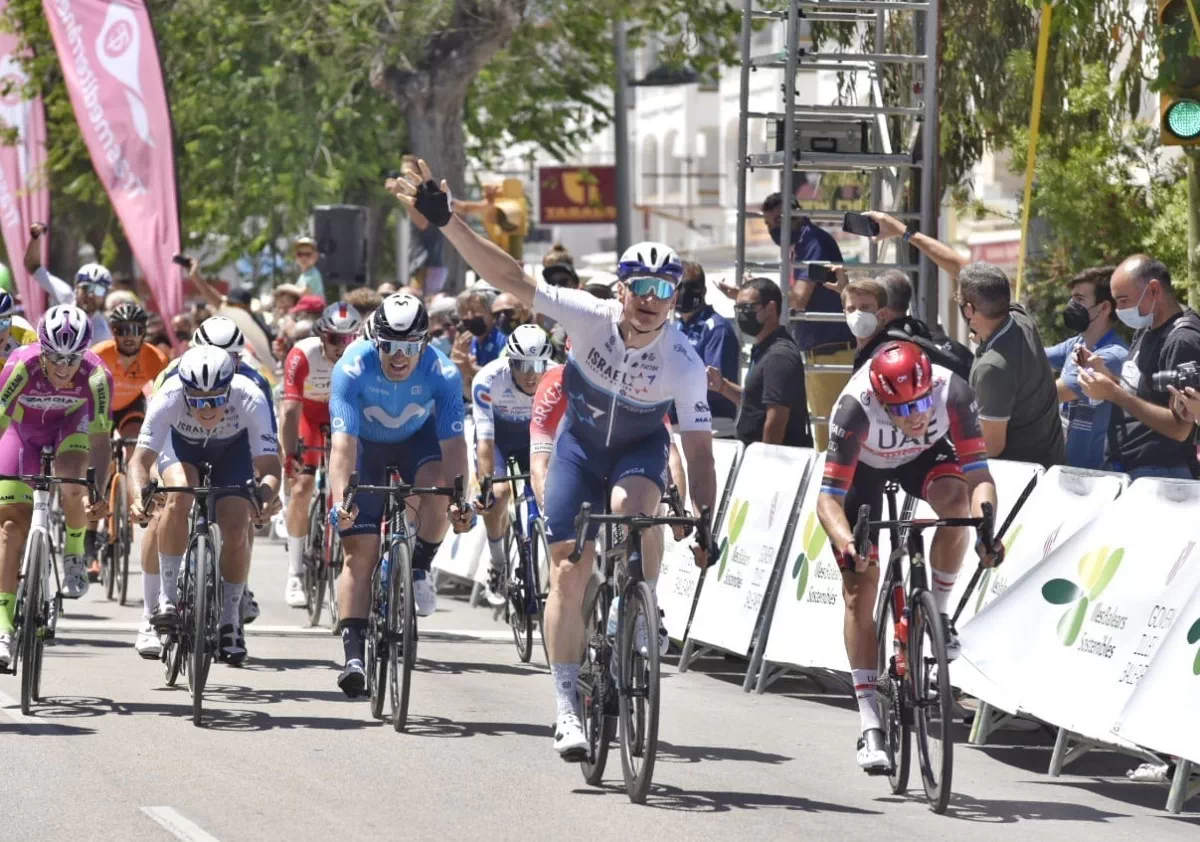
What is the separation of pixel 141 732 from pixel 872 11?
10.0 metres

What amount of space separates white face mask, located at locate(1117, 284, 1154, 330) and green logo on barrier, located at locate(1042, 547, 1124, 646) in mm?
1715

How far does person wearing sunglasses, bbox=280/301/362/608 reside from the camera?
48.5 ft

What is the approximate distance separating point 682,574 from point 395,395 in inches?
107

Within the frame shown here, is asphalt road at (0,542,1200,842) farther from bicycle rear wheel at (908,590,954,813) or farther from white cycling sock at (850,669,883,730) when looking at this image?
white cycling sock at (850,669,883,730)

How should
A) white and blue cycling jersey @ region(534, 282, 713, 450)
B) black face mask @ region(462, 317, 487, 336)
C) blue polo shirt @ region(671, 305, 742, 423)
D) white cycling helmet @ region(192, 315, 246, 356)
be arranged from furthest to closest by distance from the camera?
black face mask @ region(462, 317, 487, 336) < blue polo shirt @ region(671, 305, 742, 423) < white cycling helmet @ region(192, 315, 246, 356) < white and blue cycling jersey @ region(534, 282, 713, 450)

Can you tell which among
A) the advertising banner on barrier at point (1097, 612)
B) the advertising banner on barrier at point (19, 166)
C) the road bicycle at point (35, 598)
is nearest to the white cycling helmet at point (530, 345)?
the road bicycle at point (35, 598)

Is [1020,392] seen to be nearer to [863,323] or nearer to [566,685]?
[863,323]

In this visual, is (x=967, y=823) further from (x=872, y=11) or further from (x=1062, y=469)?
(x=872, y=11)

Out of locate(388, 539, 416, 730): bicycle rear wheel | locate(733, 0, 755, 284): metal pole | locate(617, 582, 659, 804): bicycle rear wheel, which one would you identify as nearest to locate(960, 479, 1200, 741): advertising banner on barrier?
locate(617, 582, 659, 804): bicycle rear wheel

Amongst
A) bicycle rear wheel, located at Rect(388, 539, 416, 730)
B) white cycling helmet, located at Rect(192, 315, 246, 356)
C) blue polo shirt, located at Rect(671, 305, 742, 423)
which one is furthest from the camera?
blue polo shirt, located at Rect(671, 305, 742, 423)

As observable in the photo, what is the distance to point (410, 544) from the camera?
34.9ft

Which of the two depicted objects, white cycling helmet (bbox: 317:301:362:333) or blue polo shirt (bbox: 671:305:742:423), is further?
blue polo shirt (bbox: 671:305:742:423)

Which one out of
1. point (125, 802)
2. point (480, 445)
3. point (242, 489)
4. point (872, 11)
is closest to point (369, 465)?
point (242, 489)

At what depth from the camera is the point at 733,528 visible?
42.2 ft
